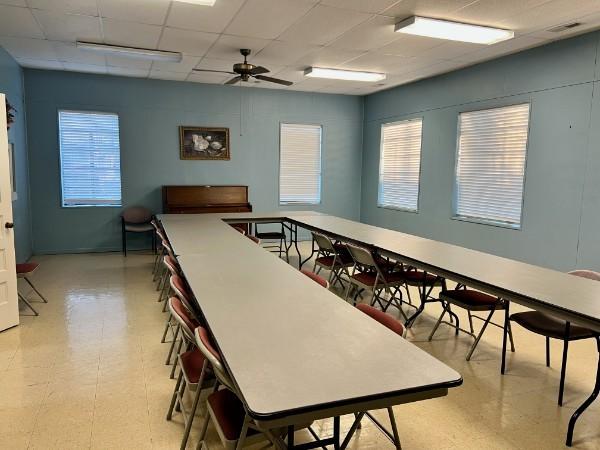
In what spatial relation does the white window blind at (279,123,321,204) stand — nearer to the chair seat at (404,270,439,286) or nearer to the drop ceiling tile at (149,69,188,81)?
the drop ceiling tile at (149,69,188,81)

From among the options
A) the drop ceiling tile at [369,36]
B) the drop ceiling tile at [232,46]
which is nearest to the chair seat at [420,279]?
the drop ceiling tile at [369,36]

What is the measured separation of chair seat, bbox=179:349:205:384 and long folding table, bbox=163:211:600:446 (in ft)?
5.04

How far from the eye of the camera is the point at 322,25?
4391 millimetres

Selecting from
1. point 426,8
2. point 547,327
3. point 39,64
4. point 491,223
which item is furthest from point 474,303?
point 39,64

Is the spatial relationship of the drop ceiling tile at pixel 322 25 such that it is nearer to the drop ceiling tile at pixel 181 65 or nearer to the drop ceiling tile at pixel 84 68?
the drop ceiling tile at pixel 181 65

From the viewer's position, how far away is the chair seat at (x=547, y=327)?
8.56ft

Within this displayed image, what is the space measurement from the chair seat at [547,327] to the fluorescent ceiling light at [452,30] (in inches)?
111

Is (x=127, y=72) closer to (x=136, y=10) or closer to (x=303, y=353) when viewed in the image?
(x=136, y=10)

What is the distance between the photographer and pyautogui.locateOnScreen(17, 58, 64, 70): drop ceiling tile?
601cm

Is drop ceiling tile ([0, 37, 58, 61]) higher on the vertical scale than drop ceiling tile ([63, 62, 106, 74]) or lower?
lower

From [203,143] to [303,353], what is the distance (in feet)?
21.7

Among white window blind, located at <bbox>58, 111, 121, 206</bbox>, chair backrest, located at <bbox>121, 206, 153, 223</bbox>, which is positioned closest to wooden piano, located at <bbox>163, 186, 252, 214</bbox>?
chair backrest, located at <bbox>121, 206, 153, 223</bbox>

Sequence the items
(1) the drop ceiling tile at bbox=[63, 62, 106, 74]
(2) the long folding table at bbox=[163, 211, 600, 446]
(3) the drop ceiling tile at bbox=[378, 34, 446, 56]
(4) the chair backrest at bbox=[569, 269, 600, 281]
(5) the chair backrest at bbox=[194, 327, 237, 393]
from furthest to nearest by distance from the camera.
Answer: (1) the drop ceiling tile at bbox=[63, 62, 106, 74], (3) the drop ceiling tile at bbox=[378, 34, 446, 56], (4) the chair backrest at bbox=[569, 269, 600, 281], (2) the long folding table at bbox=[163, 211, 600, 446], (5) the chair backrest at bbox=[194, 327, 237, 393]

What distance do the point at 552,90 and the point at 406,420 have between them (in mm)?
4250
